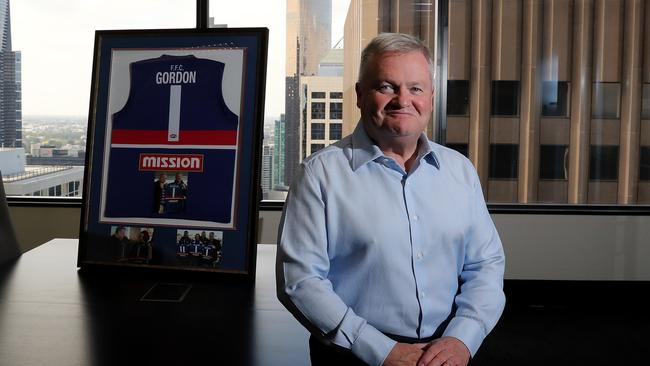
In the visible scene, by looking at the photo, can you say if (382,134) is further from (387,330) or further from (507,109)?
(507,109)

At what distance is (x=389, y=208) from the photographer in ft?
3.95

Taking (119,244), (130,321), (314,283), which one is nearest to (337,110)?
(119,244)

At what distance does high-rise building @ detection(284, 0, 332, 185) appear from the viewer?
4.25 m

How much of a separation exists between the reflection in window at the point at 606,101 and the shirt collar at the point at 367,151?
3.48 meters

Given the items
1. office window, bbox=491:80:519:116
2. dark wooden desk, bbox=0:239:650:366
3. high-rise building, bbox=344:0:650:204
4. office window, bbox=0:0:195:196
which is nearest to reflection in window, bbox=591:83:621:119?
high-rise building, bbox=344:0:650:204

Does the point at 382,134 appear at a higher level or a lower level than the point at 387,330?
higher

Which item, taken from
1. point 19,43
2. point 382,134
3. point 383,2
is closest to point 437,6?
point 383,2

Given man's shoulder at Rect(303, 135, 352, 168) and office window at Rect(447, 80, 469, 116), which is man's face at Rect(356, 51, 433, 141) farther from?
office window at Rect(447, 80, 469, 116)

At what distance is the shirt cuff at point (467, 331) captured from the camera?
120 centimetres

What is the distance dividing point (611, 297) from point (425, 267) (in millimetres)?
3536

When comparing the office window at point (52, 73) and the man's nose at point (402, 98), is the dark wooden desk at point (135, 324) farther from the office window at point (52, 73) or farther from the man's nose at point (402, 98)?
the office window at point (52, 73)

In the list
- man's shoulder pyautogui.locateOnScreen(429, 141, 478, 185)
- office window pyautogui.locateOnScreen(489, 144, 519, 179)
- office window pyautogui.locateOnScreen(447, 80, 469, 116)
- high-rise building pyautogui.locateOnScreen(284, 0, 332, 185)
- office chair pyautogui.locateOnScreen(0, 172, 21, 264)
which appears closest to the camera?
man's shoulder pyautogui.locateOnScreen(429, 141, 478, 185)

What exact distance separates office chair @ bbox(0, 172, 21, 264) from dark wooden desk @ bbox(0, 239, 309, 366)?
241 mm

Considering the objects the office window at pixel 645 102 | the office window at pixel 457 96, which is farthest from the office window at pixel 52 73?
the office window at pixel 645 102
